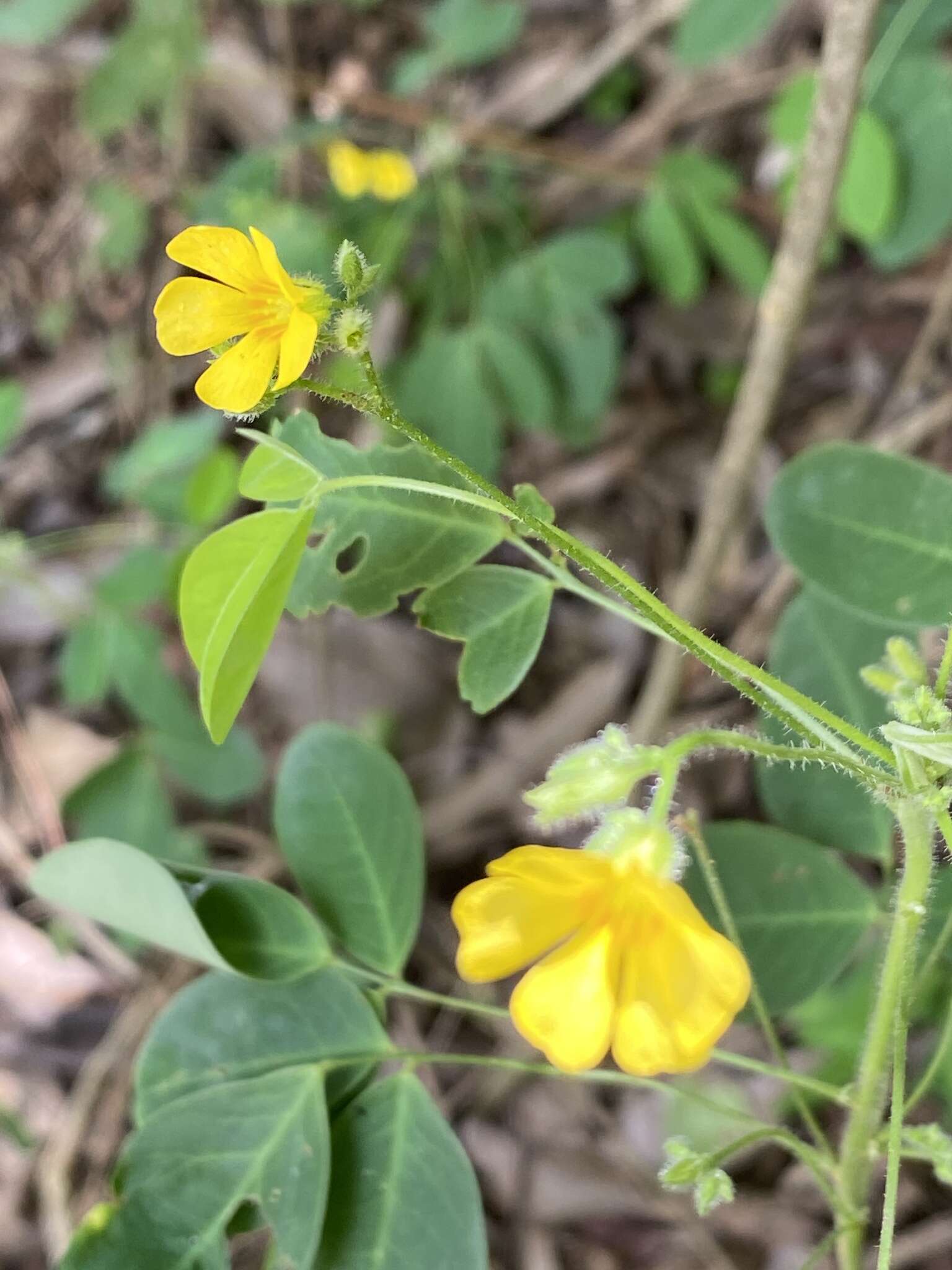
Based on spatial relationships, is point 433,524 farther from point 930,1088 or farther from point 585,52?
point 585,52

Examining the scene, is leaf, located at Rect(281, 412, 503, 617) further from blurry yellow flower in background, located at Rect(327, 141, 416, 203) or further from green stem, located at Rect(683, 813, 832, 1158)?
blurry yellow flower in background, located at Rect(327, 141, 416, 203)

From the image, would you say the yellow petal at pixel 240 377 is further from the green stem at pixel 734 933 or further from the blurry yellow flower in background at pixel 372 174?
the blurry yellow flower in background at pixel 372 174

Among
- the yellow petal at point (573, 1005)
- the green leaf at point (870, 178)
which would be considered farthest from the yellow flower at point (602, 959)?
the green leaf at point (870, 178)

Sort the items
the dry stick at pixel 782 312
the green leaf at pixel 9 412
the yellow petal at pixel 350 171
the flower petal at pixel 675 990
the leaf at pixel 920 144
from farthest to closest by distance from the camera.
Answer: the yellow petal at pixel 350 171, the green leaf at pixel 9 412, the leaf at pixel 920 144, the dry stick at pixel 782 312, the flower petal at pixel 675 990

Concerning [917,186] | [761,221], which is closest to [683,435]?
[761,221]

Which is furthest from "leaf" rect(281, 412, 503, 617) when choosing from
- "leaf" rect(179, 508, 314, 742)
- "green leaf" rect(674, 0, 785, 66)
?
"green leaf" rect(674, 0, 785, 66)
